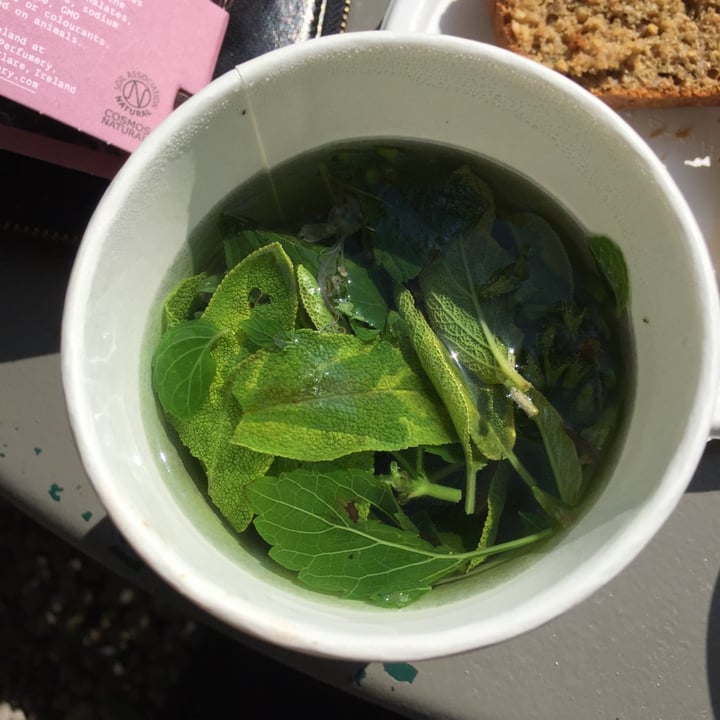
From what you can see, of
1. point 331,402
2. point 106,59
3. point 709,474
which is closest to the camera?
point 331,402

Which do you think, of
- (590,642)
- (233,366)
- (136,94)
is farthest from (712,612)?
(136,94)

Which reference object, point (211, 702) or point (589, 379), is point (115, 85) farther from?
point (211, 702)

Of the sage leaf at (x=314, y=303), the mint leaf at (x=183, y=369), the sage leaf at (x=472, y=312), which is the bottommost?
the mint leaf at (x=183, y=369)

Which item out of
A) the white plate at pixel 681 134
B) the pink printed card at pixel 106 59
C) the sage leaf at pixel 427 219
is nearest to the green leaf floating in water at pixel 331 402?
the sage leaf at pixel 427 219

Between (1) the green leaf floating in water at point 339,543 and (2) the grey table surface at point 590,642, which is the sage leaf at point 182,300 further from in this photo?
(2) the grey table surface at point 590,642

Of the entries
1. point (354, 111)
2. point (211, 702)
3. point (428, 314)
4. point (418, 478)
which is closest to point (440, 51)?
point (354, 111)

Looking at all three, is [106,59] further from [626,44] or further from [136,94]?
[626,44]

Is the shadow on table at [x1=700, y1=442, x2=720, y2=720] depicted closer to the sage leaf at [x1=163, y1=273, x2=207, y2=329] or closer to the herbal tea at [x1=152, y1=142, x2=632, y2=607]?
the herbal tea at [x1=152, y1=142, x2=632, y2=607]
